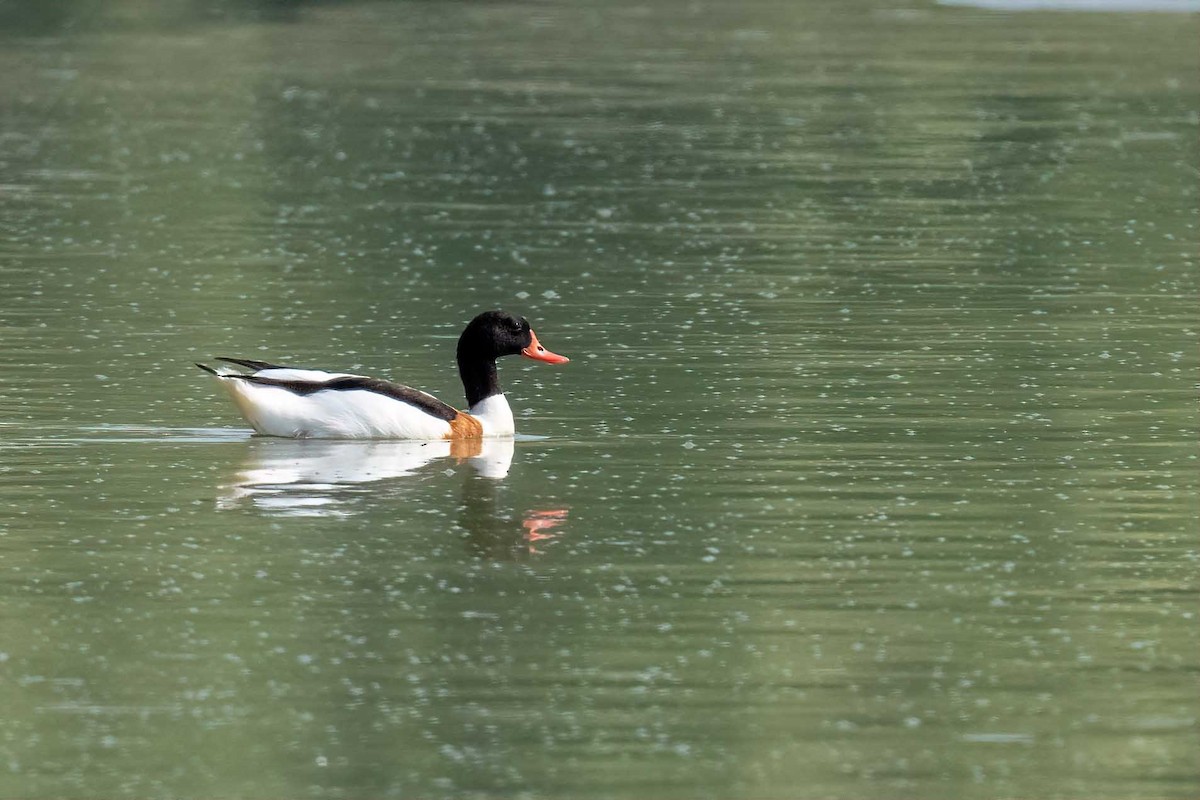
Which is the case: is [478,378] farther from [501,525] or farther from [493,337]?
[501,525]

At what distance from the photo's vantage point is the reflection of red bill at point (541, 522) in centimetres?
1159

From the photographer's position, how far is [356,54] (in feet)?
137

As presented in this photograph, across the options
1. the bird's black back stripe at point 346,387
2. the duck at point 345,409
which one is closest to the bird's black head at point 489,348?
the duck at point 345,409

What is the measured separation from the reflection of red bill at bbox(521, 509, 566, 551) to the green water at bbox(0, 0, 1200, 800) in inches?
2.1

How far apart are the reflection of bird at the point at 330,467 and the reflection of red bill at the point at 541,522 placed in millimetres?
841

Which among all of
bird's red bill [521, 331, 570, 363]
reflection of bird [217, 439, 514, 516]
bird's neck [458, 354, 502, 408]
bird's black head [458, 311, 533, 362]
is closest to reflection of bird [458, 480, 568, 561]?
reflection of bird [217, 439, 514, 516]

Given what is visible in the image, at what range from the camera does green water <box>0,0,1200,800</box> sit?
870 centimetres

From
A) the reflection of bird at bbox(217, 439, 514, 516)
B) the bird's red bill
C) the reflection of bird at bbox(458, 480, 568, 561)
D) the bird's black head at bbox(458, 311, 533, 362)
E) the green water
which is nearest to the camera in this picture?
the green water

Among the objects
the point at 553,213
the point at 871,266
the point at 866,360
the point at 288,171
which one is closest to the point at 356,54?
the point at 288,171

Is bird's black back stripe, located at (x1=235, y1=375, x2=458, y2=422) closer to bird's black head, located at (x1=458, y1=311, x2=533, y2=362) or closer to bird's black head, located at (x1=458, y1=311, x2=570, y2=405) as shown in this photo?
bird's black head, located at (x1=458, y1=311, x2=570, y2=405)

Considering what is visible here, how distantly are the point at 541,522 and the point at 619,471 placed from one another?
1.20 m

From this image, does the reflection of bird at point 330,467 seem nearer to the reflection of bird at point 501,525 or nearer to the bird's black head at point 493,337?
the reflection of bird at point 501,525

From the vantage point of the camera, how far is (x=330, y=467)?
44.0 feet

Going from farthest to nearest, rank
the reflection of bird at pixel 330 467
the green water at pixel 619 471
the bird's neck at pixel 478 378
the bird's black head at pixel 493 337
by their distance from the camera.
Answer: the bird's black head at pixel 493 337, the bird's neck at pixel 478 378, the reflection of bird at pixel 330 467, the green water at pixel 619 471
